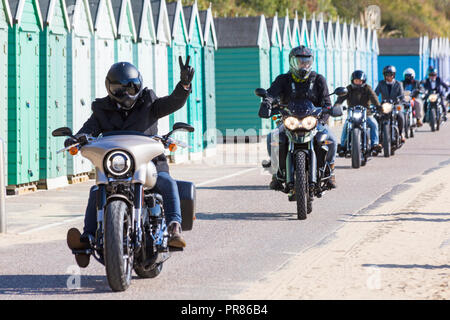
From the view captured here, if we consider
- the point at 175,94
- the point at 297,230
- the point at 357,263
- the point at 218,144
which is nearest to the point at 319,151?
the point at 297,230

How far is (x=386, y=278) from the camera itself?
7.19 meters

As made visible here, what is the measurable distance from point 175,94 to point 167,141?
1.31ft

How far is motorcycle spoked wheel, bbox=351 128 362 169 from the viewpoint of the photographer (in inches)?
677

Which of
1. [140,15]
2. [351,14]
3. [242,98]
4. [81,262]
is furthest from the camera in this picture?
[351,14]

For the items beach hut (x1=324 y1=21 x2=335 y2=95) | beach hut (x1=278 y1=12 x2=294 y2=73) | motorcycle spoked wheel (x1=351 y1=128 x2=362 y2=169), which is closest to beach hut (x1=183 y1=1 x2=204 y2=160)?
motorcycle spoked wheel (x1=351 y1=128 x2=362 y2=169)

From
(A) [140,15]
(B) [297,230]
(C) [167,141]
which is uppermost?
(A) [140,15]

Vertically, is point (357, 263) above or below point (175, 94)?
below

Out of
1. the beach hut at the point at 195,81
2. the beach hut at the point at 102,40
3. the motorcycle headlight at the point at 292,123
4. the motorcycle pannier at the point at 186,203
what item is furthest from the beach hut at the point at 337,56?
the motorcycle pannier at the point at 186,203

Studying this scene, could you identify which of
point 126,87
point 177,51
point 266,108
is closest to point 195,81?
point 177,51

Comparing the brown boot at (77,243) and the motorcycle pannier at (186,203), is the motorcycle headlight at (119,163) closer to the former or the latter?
the brown boot at (77,243)

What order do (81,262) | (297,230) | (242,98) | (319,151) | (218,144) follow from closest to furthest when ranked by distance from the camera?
(81,262), (297,230), (319,151), (218,144), (242,98)

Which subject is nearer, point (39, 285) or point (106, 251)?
point (106, 251)

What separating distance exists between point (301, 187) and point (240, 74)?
16.4m

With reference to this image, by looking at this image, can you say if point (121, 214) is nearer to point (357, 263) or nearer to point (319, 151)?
point (357, 263)
